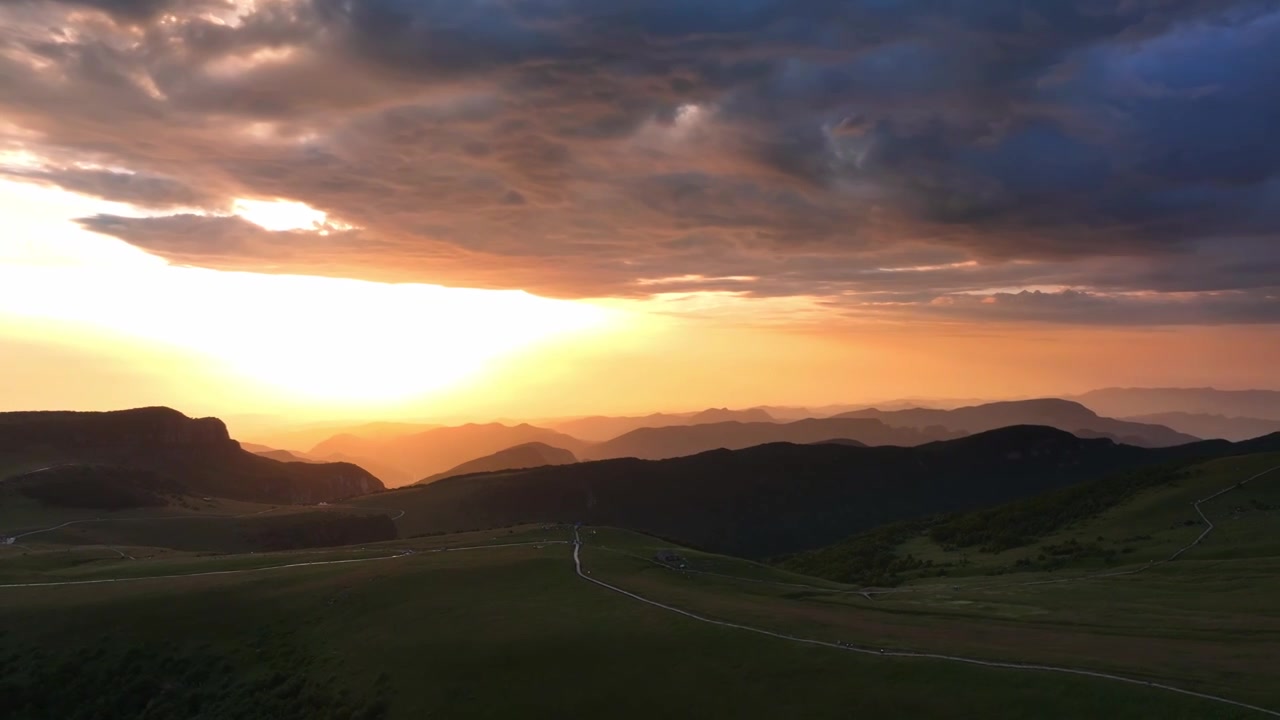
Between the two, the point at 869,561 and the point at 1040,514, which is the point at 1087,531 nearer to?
the point at 1040,514

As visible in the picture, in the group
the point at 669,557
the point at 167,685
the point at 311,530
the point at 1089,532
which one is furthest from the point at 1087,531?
the point at 311,530

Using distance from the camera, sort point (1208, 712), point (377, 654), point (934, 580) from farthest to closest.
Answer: point (934, 580) → point (377, 654) → point (1208, 712)

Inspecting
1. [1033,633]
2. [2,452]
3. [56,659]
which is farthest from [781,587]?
[2,452]

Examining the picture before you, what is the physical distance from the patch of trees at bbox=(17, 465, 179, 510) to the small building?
4248 inches

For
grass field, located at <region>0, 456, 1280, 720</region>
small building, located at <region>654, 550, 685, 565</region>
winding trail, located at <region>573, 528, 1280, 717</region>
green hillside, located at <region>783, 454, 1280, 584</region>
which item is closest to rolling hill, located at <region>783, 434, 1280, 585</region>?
green hillside, located at <region>783, 454, 1280, 584</region>

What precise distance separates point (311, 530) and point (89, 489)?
1595 inches

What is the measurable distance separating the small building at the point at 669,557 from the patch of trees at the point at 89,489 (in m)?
108

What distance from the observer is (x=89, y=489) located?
431 ft

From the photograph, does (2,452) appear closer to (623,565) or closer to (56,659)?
(56,659)

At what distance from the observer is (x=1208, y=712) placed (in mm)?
25000

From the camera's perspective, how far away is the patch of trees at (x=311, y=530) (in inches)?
4660

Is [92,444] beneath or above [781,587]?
above

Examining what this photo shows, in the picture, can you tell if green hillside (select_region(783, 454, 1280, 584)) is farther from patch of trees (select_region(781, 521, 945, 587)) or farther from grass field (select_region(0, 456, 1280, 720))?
grass field (select_region(0, 456, 1280, 720))

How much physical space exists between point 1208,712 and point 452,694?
31608 millimetres
